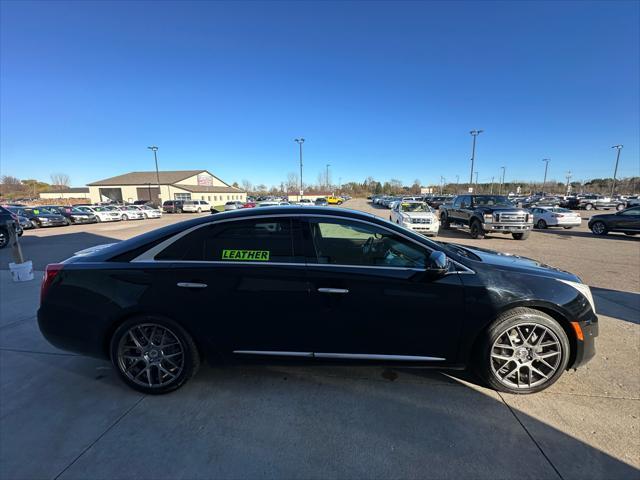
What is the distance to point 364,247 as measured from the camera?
288 centimetres

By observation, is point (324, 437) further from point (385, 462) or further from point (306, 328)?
point (306, 328)

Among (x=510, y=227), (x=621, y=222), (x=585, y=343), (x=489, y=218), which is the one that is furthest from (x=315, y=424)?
(x=621, y=222)

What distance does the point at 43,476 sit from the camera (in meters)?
1.95

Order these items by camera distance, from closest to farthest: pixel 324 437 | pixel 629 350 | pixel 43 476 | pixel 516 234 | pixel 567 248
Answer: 1. pixel 43 476
2. pixel 324 437
3. pixel 629 350
4. pixel 567 248
5. pixel 516 234

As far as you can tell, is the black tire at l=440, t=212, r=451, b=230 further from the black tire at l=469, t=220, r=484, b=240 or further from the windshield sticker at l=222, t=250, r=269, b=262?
the windshield sticker at l=222, t=250, r=269, b=262

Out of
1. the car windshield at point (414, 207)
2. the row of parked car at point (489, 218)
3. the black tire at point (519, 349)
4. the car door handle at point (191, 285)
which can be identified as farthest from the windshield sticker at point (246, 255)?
the car windshield at point (414, 207)

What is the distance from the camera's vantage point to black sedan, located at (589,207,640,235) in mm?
13570

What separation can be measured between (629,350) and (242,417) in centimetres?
427

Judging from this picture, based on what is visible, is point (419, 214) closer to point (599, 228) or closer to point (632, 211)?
point (599, 228)

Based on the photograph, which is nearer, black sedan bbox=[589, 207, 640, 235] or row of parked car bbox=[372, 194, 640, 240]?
row of parked car bbox=[372, 194, 640, 240]

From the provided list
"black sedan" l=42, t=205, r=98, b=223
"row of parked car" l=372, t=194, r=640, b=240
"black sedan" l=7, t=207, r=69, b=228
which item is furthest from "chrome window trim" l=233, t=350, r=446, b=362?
"black sedan" l=42, t=205, r=98, b=223

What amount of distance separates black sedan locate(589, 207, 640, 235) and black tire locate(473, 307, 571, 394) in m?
16.3

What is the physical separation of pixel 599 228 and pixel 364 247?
1798 cm

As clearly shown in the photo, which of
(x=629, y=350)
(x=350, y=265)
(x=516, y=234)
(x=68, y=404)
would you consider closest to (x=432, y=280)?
(x=350, y=265)
